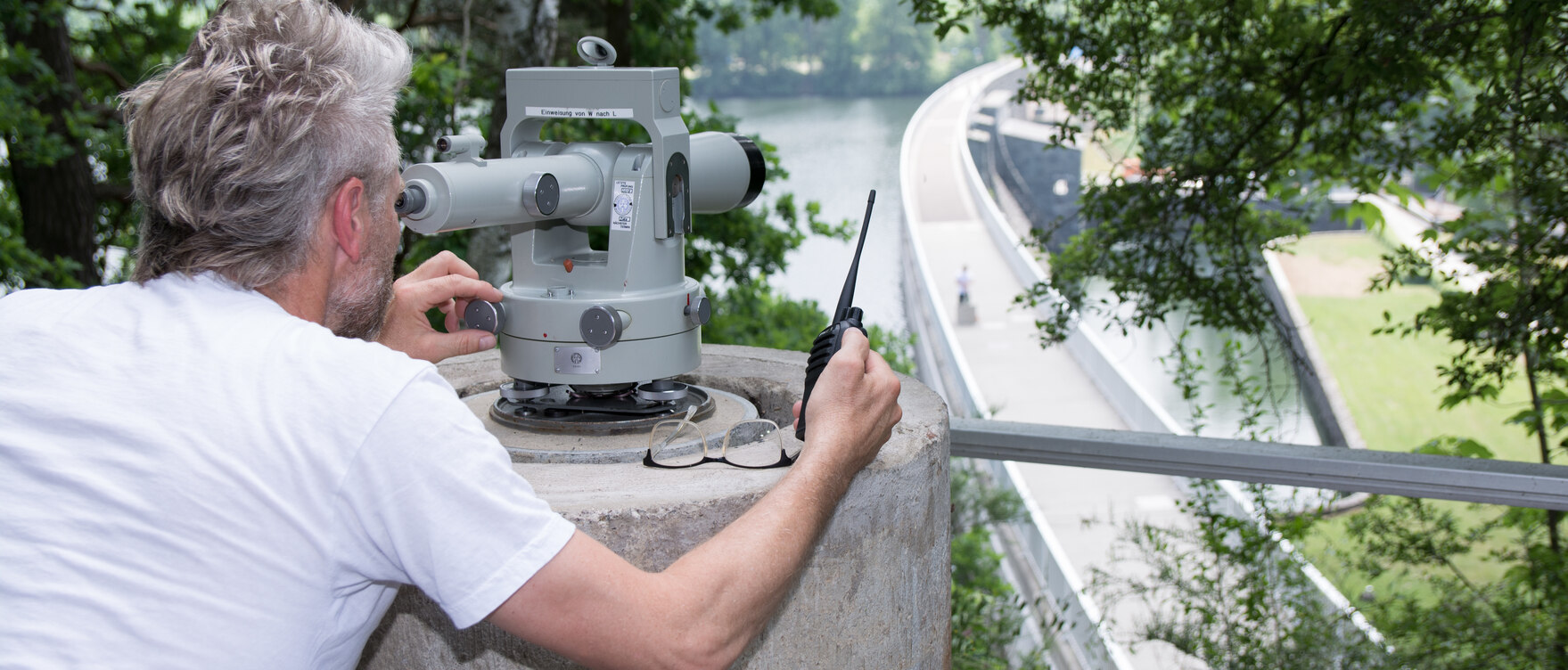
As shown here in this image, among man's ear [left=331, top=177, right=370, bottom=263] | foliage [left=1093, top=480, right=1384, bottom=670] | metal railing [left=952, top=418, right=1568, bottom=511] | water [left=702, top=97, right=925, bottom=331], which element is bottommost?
foliage [left=1093, top=480, right=1384, bottom=670]

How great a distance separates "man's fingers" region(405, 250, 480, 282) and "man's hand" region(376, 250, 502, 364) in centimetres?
2

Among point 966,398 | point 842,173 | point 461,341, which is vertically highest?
point 842,173

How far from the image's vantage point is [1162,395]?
581 inches

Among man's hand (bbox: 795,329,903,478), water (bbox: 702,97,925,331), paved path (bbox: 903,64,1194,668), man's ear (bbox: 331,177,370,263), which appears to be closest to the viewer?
man's ear (bbox: 331,177,370,263)

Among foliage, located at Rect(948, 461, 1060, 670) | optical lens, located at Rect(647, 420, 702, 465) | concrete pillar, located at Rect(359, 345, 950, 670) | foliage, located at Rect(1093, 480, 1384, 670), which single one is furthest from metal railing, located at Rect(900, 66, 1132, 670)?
optical lens, located at Rect(647, 420, 702, 465)

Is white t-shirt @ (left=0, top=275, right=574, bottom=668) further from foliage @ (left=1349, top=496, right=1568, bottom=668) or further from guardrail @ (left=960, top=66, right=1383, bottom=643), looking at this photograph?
guardrail @ (left=960, top=66, right=1383, bottom=643)

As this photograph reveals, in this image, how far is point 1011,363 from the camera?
15227 mm

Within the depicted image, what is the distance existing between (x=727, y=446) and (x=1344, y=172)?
3.21 m

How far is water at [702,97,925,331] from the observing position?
51.1ft

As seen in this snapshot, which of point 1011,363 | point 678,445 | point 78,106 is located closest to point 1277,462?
point 678,445

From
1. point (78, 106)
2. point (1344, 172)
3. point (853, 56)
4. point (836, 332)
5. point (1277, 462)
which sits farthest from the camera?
point (853, 56)

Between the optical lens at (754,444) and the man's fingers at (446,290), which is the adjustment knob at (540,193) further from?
the optical lens at (754,444)

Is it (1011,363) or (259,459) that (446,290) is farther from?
(1011,363)

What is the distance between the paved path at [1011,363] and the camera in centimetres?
1041
